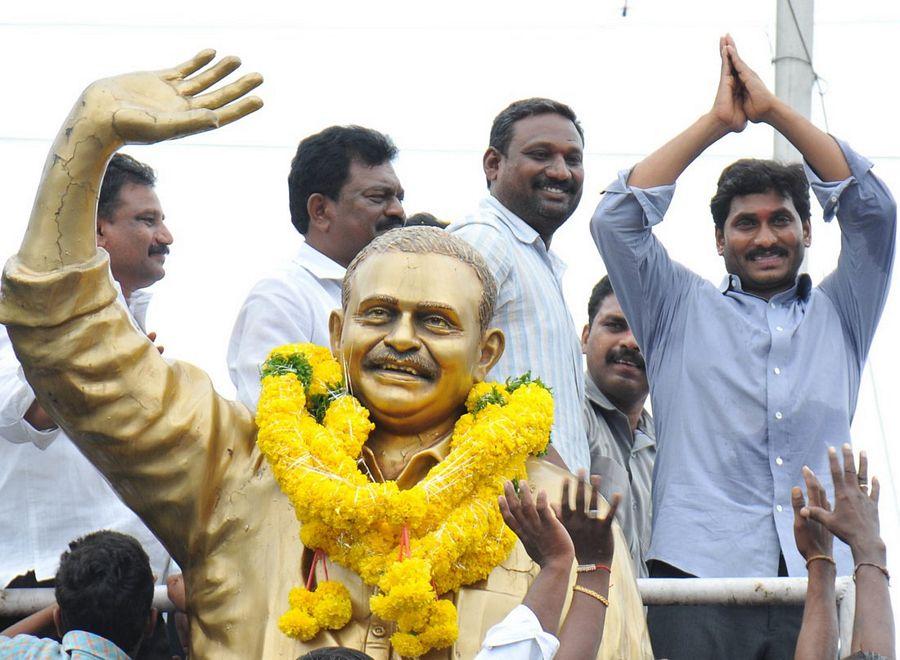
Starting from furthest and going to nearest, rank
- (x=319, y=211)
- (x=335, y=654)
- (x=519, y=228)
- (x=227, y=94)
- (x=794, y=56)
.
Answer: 1. (x=794, y=56)
2. (x=319, y=211)
3. (x=519, y=228)
4. (x=227, y=94)
5. (x=335, y=654)

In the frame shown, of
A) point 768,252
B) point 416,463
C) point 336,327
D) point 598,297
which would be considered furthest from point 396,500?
point 598,297

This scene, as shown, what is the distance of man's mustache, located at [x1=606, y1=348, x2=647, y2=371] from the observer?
5.75 meters

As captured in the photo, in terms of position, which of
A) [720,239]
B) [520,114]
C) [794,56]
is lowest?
[720,239]

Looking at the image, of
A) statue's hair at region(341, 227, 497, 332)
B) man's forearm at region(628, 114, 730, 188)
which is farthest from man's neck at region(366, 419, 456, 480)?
man's forearm at region(628, 114, 730, 188)

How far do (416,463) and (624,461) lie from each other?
5.58 ft

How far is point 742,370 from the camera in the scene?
477 cm

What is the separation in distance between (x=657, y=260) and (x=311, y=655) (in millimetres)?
1904

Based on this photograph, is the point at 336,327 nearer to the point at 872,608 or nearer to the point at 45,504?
the point at 45,504

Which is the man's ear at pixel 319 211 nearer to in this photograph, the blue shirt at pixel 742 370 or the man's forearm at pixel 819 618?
the blue shirt at pixel 742 370

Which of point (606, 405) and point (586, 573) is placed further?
point (606, 405)

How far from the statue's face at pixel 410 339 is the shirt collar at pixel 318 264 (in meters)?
1.01

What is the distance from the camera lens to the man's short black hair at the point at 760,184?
5039mm

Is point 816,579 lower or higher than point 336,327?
lower

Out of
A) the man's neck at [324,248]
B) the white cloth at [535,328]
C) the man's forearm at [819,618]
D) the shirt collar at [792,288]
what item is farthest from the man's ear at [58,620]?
the shirt collar at [792,288]
